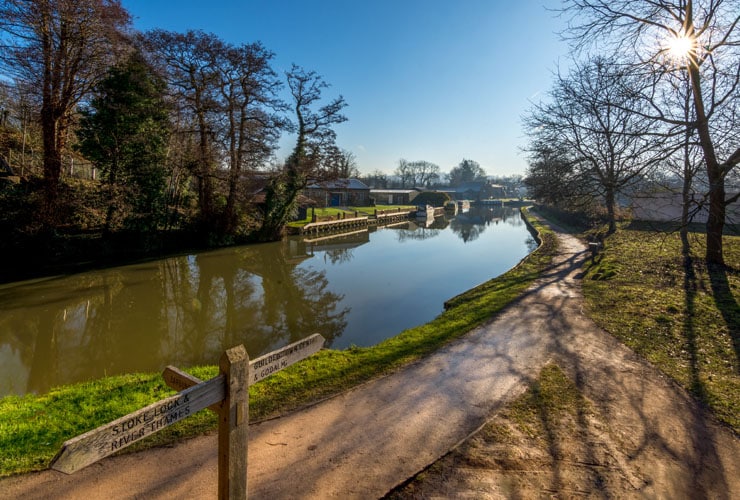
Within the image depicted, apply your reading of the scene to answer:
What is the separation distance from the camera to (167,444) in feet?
11.6

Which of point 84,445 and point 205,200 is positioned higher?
point 205,200

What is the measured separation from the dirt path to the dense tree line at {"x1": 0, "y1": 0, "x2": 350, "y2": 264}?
13.4 meters

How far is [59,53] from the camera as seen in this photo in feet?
39.2

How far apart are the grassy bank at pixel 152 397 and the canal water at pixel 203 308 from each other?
4.41 ft

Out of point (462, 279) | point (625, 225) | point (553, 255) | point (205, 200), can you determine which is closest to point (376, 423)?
point (462, 279)

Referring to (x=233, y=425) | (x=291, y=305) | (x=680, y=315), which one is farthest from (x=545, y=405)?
(x=291, y=305)

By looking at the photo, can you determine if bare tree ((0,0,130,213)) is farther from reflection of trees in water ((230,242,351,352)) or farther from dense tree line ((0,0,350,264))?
reflection of trees in water ((230,242,351,352))

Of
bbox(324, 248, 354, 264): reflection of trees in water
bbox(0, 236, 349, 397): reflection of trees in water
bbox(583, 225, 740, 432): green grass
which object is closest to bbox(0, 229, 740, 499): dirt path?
bbox(583, 225, 740, 432): green grass

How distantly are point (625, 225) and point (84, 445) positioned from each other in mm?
29426

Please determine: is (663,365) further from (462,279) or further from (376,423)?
(462,279)

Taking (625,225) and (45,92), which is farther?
(625,225)

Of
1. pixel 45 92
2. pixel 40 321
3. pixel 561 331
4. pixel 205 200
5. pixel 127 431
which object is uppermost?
pixel 45 92

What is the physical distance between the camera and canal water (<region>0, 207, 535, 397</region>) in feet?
22.3

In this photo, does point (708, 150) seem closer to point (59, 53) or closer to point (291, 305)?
point (291, 305)
